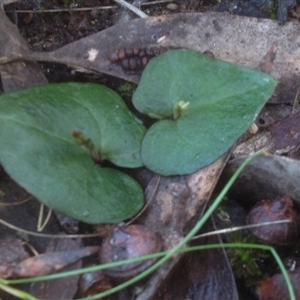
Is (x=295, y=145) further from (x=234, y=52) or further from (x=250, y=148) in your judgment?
(x=234, y=52)

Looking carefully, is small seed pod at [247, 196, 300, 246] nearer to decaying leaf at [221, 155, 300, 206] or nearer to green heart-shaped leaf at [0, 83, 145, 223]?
decaying leaf at [221, 155, 300, 206]

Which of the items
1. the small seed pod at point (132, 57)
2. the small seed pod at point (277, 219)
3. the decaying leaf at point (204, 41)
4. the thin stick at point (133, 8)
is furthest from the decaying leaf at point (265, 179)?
the thin stick at point (133, 8)

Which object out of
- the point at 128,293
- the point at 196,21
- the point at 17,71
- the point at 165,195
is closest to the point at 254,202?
the point at 165,195

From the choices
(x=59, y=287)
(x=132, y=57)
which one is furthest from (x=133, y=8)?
(x=59, y=287)

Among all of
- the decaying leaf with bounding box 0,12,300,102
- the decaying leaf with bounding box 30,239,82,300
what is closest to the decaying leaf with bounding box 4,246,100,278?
the decaying leaf with bounding box 30,239,82,300

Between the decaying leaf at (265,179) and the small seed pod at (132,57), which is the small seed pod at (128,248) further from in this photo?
the small seed pod at (132,57)

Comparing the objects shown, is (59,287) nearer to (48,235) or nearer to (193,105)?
(48,235)
